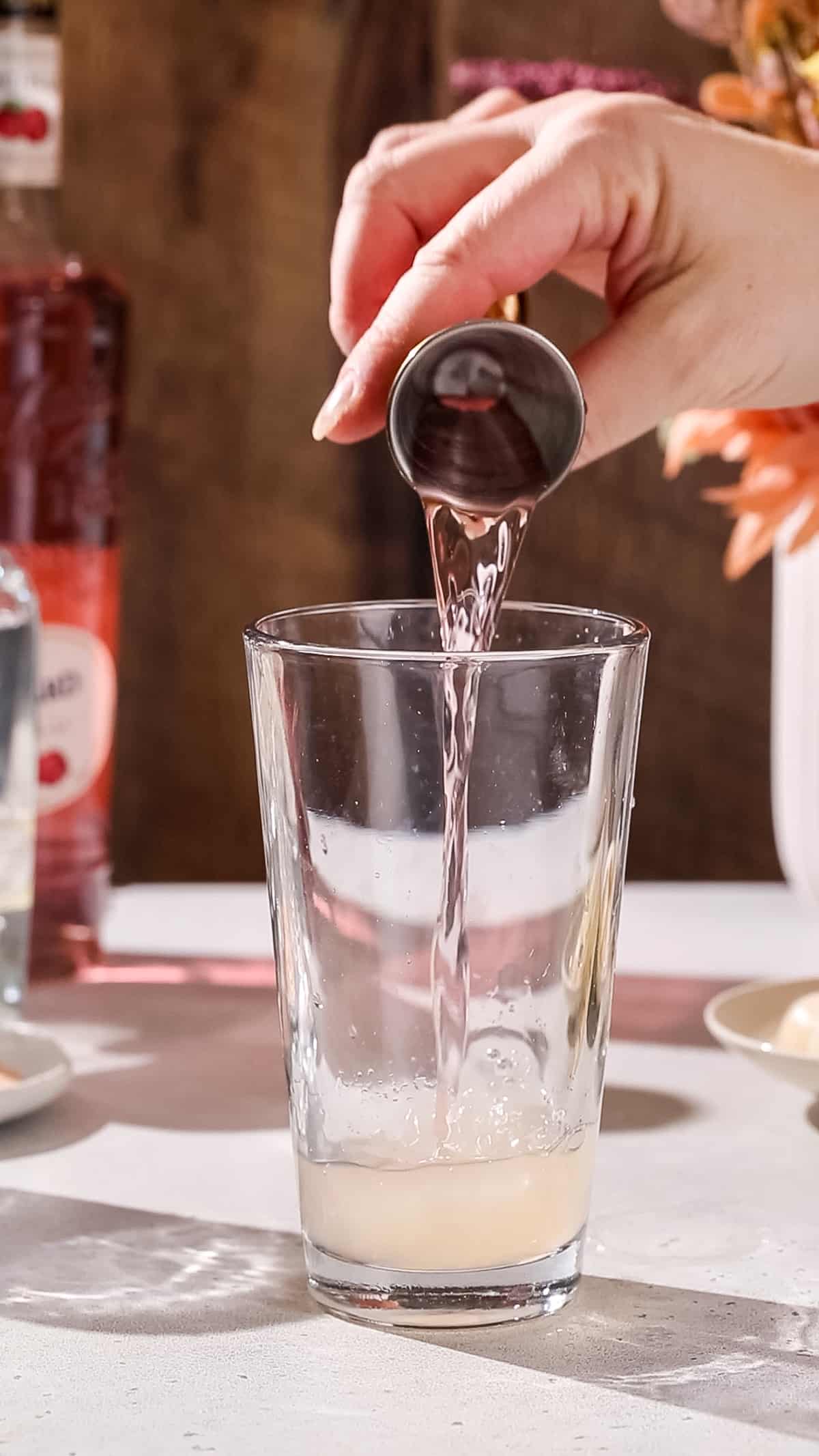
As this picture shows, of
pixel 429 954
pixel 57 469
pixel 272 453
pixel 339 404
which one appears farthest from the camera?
pixel 272 453

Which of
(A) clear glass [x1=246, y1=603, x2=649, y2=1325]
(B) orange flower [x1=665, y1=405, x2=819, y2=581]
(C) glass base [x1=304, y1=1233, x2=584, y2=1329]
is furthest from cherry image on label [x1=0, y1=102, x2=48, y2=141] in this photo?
(C) glass base [x1=304, y1=1233, x2=584, y2=1329]

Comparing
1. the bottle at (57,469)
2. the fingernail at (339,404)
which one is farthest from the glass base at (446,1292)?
the bottle at (57,469)

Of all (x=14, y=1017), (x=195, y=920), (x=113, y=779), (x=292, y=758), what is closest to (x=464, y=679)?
(x=292, y=758)

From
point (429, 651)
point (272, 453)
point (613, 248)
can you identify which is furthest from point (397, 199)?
point (272, 453)

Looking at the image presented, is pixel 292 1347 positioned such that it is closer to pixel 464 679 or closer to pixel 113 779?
pixel 464 679

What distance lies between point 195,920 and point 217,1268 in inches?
18.2

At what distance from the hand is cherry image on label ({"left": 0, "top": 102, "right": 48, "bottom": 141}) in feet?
0.79

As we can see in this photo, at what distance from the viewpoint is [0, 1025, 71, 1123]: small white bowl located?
69cm

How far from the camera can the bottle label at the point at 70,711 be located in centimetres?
92

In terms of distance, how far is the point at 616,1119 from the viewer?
2.34 ft

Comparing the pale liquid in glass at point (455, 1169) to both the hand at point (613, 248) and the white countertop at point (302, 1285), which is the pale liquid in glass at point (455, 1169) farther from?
the hand at point (613, 248)

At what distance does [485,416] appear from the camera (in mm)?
586

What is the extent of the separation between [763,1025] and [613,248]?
1.05 ft

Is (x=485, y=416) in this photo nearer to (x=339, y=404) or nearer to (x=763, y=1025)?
(x=339, y=404)
